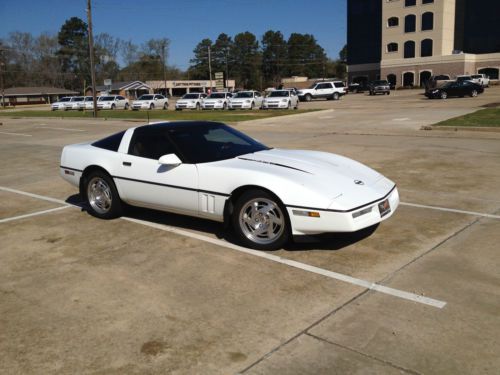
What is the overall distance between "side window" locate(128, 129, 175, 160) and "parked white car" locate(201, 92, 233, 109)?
1358 inches

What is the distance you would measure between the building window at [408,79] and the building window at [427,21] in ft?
24.0

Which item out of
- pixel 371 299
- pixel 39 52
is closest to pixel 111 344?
pixel 371 299

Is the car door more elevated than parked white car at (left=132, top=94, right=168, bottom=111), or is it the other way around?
parked white car at (left=132, top=94, right=168, bottom=111)

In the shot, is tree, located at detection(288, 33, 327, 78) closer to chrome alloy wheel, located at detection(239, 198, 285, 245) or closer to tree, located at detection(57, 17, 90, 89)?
tree, located at detection(57, 17, 90, 89)

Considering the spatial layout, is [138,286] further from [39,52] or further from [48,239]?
[39,52]

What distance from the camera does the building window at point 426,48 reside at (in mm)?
74750

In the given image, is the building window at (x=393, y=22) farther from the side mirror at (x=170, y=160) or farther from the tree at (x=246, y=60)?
the side mirror at (x=170, y=160)

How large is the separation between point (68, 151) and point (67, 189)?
6.70 feet

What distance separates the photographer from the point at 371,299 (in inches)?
158

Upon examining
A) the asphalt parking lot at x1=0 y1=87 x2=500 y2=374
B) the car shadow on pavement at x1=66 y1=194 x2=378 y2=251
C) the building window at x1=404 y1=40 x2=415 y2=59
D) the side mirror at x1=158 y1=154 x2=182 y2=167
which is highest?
the building window at x1=404 y1=40 x2=415 y2=59

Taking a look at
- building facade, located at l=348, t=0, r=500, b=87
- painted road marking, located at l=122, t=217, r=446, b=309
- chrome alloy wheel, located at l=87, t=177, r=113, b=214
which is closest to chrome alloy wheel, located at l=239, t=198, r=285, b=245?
painted road marking, located at l=122, t=217, r=446, b=309

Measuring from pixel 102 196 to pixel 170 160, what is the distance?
5.09 feet

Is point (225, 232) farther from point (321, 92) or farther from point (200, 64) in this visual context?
point (200, 64)

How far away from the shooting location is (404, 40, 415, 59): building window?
250ft
